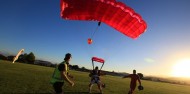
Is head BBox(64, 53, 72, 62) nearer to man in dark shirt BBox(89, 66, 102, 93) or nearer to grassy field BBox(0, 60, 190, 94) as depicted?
grassy field BBox(0, 60, 190, 94)

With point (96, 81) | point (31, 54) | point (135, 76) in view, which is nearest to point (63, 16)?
point (96, 81)

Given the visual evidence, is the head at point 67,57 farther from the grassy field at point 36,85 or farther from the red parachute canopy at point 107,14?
the grassy field at point 36,85

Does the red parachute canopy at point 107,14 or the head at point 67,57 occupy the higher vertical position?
the red parachute canopy at point 107,14

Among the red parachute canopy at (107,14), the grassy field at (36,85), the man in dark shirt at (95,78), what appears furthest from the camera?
the man in dark shirt at (95,78)

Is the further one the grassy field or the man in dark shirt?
the man in dark shirt

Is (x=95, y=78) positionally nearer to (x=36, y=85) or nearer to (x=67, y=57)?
(x=36, y=85)

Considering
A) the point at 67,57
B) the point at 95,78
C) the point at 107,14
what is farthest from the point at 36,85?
the point at 67,57

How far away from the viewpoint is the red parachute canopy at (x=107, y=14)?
1290 centimetres

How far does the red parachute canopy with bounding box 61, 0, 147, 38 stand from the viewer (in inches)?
508

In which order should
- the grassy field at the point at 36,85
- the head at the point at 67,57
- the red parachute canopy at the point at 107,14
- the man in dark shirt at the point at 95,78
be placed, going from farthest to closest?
the man in dark shirt at the point at 95,78
the grassy field at the point at 36,85
the red parachute canopy at the point at 107,14
the head at the point at 67,57

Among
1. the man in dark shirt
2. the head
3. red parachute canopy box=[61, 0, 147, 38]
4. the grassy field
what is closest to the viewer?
the head

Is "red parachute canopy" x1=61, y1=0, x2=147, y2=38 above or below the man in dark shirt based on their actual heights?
above

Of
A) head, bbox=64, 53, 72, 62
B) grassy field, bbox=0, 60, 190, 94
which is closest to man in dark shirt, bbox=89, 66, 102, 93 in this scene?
grassy field, bbox=0, 60, 190, 94

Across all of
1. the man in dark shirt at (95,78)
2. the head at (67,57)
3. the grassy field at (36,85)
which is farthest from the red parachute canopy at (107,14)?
the grassy field at (36,85)
